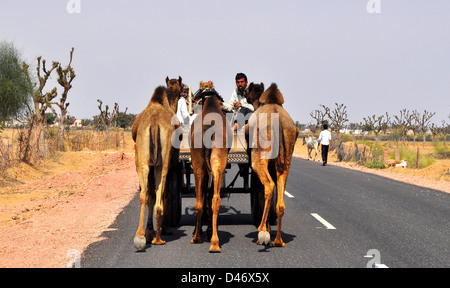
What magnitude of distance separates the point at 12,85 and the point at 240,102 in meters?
26.3

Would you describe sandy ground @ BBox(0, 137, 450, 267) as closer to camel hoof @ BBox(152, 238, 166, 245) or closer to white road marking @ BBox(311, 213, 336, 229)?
camel hoof @ BBox(152, 238, 166, 245)

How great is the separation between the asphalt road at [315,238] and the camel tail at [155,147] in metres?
1.26

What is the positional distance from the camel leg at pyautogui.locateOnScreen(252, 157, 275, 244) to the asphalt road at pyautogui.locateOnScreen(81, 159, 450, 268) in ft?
0.76

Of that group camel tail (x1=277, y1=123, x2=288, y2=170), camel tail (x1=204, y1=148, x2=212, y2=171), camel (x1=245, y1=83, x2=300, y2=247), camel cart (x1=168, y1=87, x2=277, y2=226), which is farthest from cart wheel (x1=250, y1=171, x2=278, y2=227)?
camel tail (x1=204, y1=148, x2=212, y2=171)

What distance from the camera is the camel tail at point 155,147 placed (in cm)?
759

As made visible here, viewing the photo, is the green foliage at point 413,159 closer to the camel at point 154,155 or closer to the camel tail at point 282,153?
the camel tail at point 282,153

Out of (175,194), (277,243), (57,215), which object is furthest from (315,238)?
(57,215)

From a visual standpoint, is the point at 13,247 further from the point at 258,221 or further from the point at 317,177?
the point at 317,177

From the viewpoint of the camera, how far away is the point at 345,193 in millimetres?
15320

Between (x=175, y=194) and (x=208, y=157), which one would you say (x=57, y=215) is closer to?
(x=175, y=194)

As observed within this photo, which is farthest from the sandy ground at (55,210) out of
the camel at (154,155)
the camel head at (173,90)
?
the camel head at (173,90)

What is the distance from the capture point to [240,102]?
928 cm
